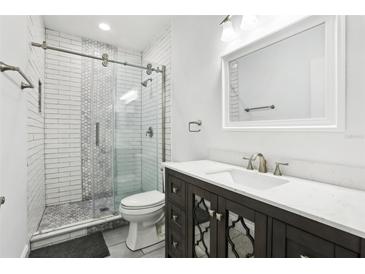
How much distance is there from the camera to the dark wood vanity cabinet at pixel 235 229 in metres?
0.58

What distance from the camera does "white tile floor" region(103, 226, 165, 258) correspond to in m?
1.70

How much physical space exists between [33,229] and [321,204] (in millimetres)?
2396

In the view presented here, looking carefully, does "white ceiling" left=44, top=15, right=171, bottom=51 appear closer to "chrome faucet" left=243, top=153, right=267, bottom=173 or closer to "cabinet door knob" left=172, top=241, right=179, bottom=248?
"chrome faucet" left=243, top=153, right=267, bottom=173

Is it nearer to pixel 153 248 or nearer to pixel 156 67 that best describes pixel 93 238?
pixel 153 248

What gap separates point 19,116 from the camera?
1.32 m

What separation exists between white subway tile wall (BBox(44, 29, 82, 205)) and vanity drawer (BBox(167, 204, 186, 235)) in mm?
2019

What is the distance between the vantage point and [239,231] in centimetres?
89

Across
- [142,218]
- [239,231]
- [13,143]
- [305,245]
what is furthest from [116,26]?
[305,245]

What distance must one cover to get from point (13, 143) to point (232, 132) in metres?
1.56

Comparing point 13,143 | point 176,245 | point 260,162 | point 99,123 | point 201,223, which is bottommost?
point 176,245

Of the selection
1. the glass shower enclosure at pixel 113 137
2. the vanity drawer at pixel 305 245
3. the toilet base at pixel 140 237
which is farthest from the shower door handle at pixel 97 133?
the vanity drawer at pixel 305 245

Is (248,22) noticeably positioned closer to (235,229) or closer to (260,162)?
(260,162)

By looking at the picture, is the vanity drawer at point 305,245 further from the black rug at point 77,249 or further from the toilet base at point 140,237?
the black rug at point 77,249

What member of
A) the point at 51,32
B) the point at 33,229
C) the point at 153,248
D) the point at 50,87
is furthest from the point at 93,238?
the point at 51,32
